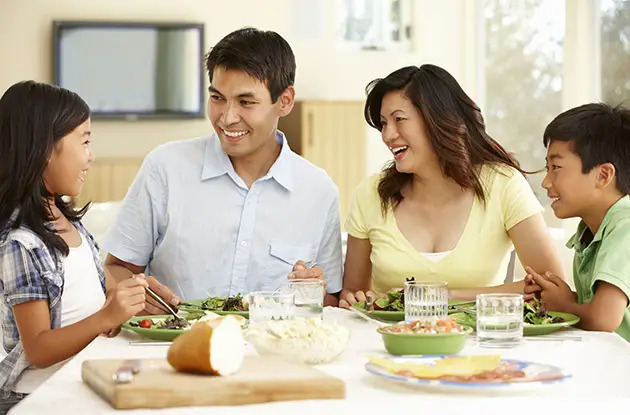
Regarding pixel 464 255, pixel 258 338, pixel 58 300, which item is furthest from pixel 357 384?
pixel 464 255

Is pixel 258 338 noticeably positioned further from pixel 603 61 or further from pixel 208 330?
pixel 603 61

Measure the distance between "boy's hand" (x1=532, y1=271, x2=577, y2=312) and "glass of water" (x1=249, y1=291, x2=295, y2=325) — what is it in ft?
2.04

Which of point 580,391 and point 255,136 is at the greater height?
point 255,136

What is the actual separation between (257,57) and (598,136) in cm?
94

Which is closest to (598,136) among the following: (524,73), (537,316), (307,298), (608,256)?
(608,256)

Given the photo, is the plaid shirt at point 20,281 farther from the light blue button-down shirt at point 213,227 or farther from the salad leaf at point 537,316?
the salad leaf at point 537,316

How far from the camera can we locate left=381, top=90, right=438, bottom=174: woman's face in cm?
293

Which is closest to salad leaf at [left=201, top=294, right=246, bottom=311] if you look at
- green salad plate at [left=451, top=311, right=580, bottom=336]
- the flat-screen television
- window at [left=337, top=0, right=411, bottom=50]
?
green salad plate at [left=451, top=311, right=580, bottom=336]

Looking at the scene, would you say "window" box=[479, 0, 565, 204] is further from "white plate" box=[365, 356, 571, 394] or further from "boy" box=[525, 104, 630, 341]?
"white plate" box=[365, 356, 571, 394]

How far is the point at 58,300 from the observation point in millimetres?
2314

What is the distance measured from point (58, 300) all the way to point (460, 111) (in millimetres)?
1221

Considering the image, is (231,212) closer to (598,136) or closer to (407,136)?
(407,136)

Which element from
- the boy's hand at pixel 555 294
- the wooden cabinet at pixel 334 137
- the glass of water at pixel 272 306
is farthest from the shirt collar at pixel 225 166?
the wooden cabinet at pixel 334 137

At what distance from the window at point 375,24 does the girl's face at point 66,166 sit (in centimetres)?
616
